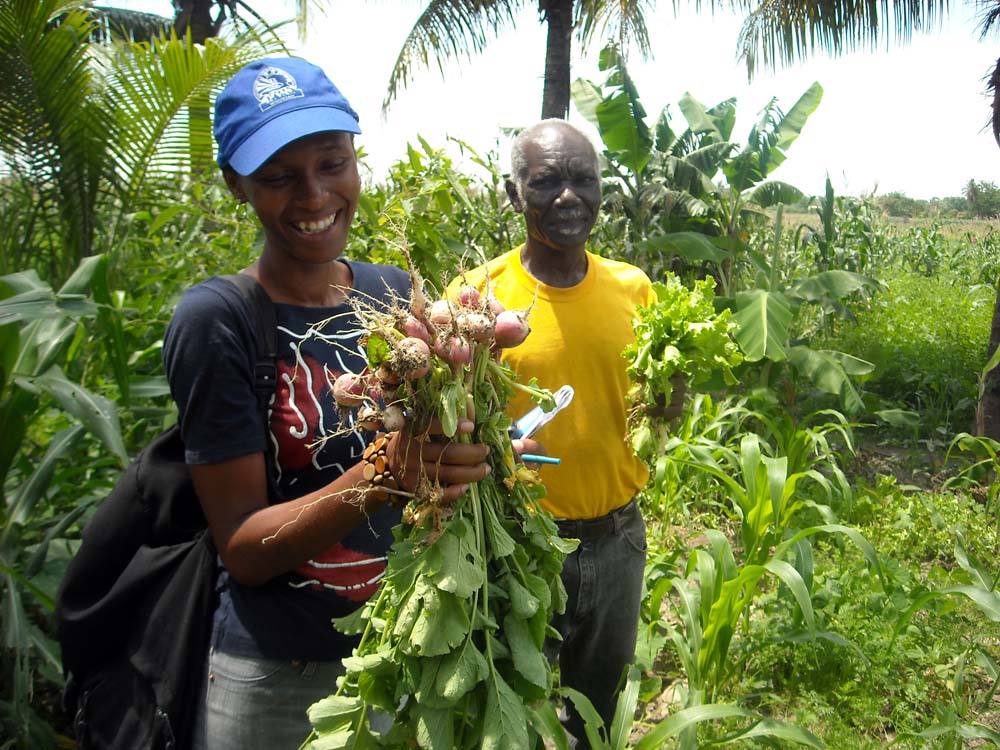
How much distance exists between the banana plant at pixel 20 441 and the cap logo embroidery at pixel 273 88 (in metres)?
1.06

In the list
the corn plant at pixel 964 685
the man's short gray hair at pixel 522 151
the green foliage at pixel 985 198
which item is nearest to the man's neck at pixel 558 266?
the man's short gray hair at pixel 522 151

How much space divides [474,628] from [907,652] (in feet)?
9.06

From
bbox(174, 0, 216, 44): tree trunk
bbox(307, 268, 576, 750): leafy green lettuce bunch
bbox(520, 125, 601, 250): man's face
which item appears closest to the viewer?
bbox(307, 268, 576, 750): leafy green lettuce bunch

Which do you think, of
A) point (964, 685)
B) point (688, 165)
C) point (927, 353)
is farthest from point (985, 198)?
point (964, 685)

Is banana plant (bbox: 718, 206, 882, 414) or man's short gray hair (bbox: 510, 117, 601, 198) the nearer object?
man's short gray hair (bbox: 510, 117, 601, 198)

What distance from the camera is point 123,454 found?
80.0 inches

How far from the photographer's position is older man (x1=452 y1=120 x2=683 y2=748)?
2.23 m

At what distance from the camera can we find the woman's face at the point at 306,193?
1.45 m

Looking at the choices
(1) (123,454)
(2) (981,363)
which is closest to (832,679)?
(1) (123,454)

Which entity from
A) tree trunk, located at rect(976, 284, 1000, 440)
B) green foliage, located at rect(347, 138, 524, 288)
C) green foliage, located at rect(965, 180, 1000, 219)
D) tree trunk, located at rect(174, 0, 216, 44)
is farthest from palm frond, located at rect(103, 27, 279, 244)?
green foliage, located at rect(965, 180, 1000, 219)

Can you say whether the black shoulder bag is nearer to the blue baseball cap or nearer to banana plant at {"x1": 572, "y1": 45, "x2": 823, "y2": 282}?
the blue baseball cap

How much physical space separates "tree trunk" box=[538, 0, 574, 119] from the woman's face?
23.0 ft

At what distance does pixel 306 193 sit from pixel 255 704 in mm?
→ 935

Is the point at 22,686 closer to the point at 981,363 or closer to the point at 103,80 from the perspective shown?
the point at 103,80
